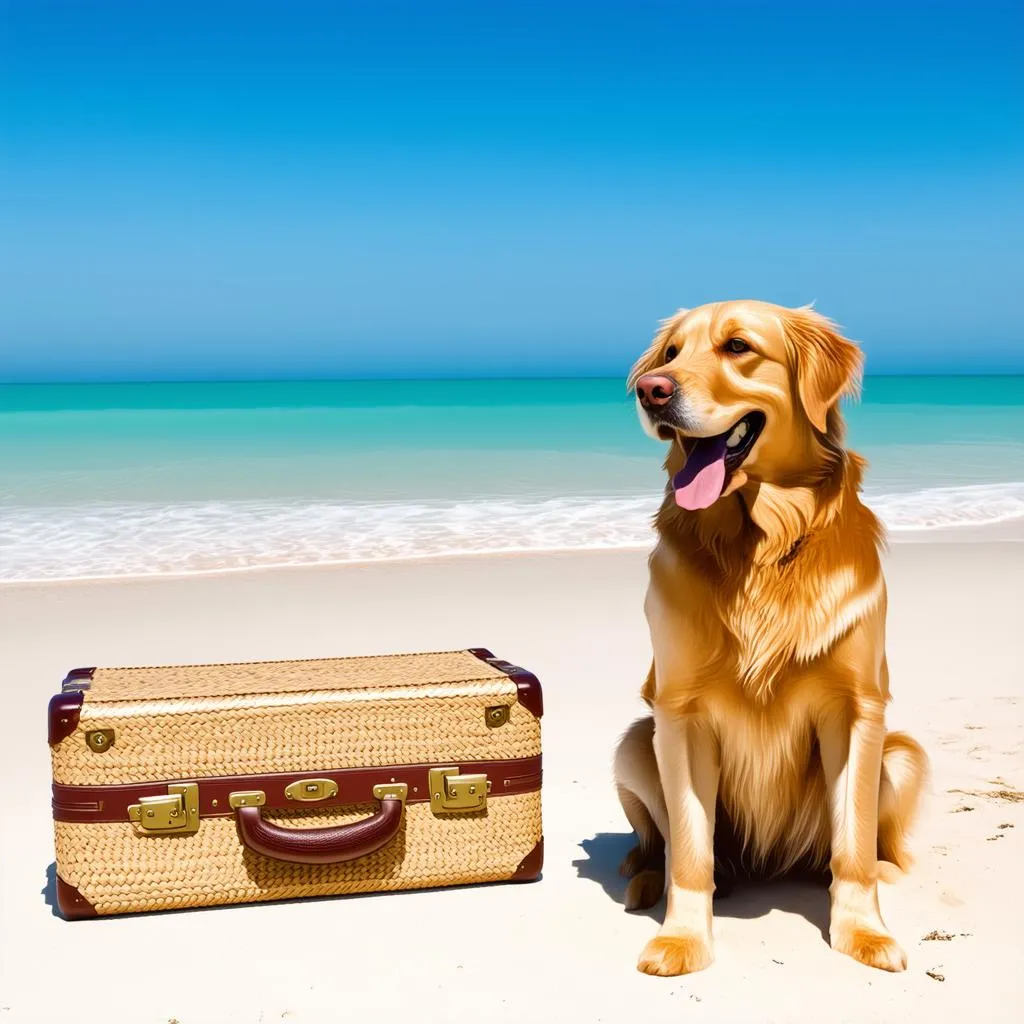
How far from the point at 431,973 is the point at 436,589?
4.33 metres

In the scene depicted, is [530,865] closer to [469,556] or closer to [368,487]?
[469,556]

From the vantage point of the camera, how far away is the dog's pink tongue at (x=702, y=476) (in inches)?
99.3

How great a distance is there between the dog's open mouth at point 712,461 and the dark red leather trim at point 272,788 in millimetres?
941

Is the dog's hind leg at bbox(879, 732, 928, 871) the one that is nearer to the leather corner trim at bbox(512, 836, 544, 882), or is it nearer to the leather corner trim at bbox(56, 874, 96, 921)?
the leather corner trim at bbox(512, 836, 544, 882)

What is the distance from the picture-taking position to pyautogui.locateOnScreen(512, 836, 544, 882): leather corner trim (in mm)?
3156

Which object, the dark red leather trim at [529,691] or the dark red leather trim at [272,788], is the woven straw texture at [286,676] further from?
the dark red leather trim at [272,788]

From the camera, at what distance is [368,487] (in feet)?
42.9

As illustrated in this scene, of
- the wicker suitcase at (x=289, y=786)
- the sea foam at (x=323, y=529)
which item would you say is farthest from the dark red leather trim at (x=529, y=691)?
the sea foam at (x=323, y=529)

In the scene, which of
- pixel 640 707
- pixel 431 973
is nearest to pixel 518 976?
pixel 431 973

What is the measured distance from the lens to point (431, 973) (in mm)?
2676

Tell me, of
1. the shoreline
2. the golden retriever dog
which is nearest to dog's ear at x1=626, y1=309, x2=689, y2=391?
the golden retriever dog

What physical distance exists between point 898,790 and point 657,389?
1.23 meters

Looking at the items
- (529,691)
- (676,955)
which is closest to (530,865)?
(529,691)

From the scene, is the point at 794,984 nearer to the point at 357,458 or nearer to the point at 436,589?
the point at 436,589
